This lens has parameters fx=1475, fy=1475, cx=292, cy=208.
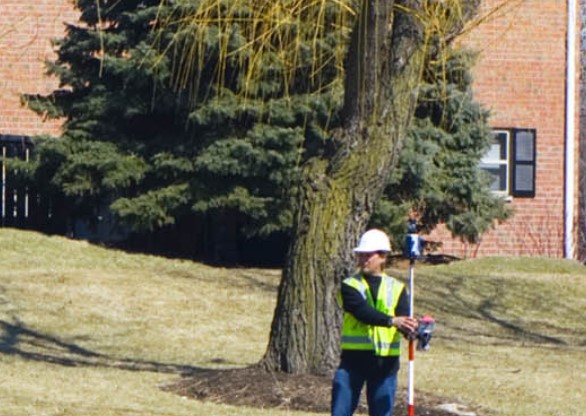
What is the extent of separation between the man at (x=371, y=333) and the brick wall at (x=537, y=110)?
65.0ft

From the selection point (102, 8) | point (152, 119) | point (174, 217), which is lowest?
point (174, 217)

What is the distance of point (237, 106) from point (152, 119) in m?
2.02

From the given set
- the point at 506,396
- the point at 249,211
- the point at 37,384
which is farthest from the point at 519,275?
the point at 37,384

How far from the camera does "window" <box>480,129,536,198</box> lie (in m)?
29.7

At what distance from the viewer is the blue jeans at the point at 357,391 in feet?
32.6

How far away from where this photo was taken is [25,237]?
2223cm

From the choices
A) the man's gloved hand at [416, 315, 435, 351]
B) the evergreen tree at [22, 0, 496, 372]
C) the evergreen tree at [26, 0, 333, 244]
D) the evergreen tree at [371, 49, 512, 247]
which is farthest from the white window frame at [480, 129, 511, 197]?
the man's gloved hand at [416, 315, 435, 351]

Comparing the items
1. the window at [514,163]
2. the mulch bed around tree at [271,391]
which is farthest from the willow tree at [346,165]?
the window at [514,163]

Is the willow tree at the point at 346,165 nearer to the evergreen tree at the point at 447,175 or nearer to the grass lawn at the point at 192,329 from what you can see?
the grass lawn at the point at 192,329

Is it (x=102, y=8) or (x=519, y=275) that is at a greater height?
(x=102, y=8)

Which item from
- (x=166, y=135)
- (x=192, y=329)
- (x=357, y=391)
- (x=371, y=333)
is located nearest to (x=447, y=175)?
(x=166, y=135)

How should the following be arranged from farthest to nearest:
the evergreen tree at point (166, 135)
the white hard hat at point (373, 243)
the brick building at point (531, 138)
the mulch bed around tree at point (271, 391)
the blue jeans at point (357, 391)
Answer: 1. the brick building at point (531, 138)
2. the evergreen tree at point (166, 135)
3. the mulch bed around tree at point (271, 391)
4. the blue jeans at point (357, 391)
5. the white hard hat at point (373, 243)

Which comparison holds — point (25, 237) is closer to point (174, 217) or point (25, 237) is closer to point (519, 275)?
point (174, 217)

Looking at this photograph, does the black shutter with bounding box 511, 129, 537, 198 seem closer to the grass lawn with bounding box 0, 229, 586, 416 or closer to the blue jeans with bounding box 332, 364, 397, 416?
the grass lawn with bounding box 0, 229, 586, 416
